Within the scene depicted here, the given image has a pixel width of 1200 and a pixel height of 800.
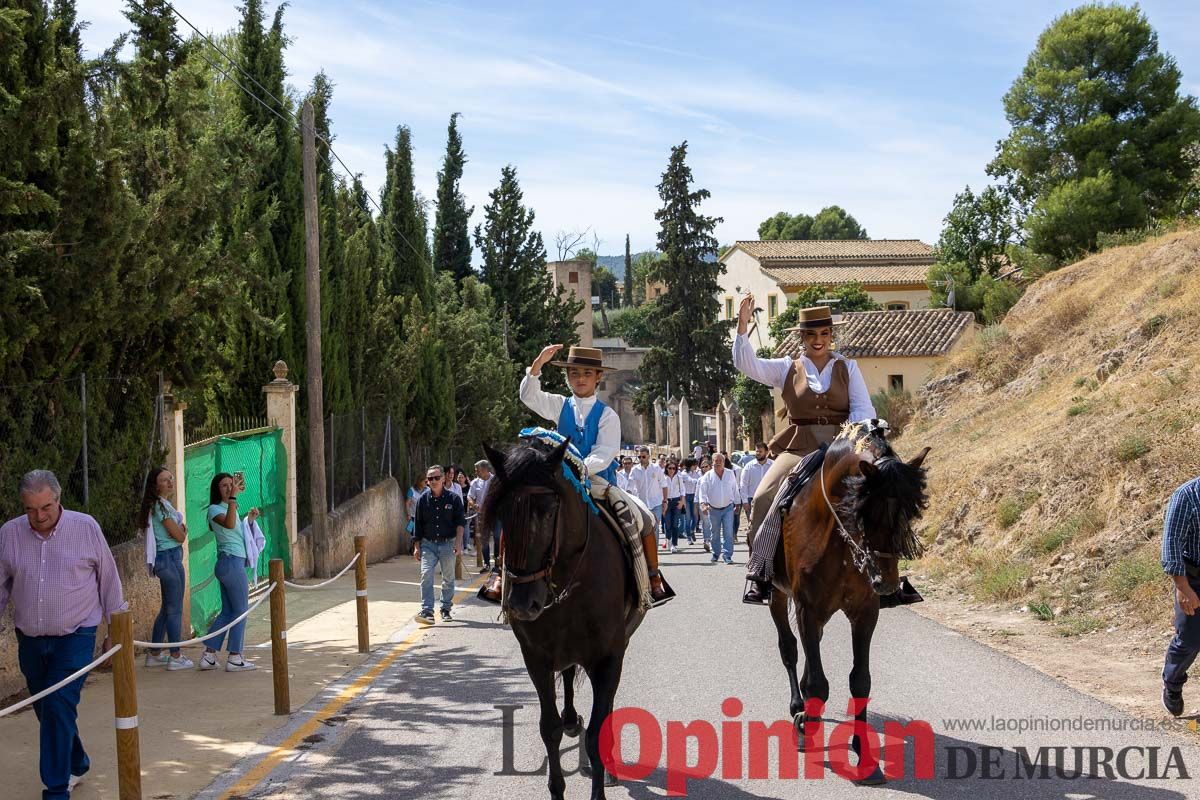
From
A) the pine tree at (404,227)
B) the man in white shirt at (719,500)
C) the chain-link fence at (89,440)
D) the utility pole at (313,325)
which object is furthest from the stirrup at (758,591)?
the pine tree at (404,227)

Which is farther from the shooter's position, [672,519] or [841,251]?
[841,251]

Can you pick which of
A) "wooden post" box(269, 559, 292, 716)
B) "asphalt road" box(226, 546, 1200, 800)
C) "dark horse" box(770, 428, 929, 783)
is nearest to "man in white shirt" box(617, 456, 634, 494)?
"asphalt road" box(226, 546, 1200, 800)

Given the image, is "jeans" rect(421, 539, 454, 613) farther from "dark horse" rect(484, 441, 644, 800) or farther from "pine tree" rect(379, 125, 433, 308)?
"pine tree" rect(379, 125, 433, 308)

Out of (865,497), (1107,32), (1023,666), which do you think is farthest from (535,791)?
(1107,32)

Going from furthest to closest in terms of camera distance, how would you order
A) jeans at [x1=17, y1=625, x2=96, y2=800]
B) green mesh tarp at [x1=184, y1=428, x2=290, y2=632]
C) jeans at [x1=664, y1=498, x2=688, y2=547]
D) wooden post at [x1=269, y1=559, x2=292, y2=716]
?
jeans at [x1=664, y1=498, x2=688, y2=547], green mesh tarp at [x1=184, y1=428, x2=290, y2=632], wooden post at [x1=269, y1=559, x2=292, y2=716], jeans at [x1=17, y1=625, x2=96, y2=800]

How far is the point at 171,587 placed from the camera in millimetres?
12016

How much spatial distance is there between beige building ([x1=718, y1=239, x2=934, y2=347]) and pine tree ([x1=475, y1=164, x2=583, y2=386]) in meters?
20.7

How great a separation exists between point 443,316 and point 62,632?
3285 cm

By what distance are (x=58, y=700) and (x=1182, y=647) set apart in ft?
23.4

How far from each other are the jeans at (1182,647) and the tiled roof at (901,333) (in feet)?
124

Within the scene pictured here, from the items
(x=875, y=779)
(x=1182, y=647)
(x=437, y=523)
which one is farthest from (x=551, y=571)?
(x=437, y=523)

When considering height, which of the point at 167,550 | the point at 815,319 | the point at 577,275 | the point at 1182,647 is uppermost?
the point at 577,275

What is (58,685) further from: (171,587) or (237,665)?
(237,665)

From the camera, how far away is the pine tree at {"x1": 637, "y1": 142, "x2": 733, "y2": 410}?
69.1m
